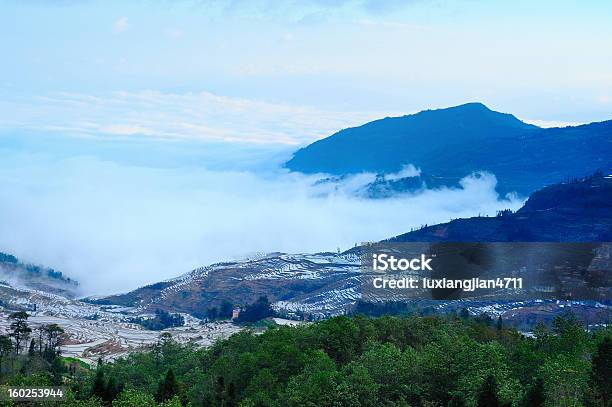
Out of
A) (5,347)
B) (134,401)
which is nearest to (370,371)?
(134,401)

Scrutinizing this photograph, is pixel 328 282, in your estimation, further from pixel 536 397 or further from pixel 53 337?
pixel 536 397

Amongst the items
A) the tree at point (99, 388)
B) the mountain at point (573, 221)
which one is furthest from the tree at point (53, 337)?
the mountain at point (573, 221)

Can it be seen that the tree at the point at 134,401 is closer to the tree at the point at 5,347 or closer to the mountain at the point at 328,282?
the tree at the point at 5,347

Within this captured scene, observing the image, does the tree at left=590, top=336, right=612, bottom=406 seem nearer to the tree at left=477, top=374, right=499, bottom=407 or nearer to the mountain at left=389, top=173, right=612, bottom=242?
the tree at left=477, top=374, right=499, bottom=407

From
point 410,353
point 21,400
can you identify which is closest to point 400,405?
point 410,353

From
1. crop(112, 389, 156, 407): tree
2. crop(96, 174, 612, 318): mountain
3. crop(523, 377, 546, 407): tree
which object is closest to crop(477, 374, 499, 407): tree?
crop(523, 377, 546, 407): tree

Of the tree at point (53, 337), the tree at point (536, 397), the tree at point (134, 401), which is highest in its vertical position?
the tree at point (536, 397)
